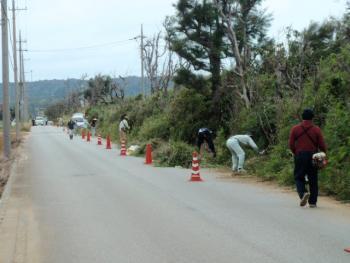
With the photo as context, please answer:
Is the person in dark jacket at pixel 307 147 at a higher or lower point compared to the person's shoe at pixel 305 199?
higher

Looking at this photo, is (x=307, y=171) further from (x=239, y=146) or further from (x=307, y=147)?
(x=239, y=146)

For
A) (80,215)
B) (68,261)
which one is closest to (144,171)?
(80,215)

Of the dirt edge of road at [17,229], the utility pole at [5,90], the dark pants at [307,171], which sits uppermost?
the utility pole at [5,90]

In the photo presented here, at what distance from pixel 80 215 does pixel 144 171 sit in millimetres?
8818

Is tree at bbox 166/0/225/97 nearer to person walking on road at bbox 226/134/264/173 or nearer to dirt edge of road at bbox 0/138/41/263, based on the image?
person walking on road at bbox 226/134/264/173

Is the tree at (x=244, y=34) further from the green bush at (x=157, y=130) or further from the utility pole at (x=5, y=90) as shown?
the utility pole at (x=5, y=90)

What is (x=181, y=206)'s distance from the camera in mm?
11922

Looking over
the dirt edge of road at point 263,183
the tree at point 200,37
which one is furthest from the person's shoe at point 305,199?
the tree at point 200,37

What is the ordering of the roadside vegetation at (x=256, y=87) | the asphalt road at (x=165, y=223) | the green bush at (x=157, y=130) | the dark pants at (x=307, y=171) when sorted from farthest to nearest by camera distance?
the green bush at (x=157, y=130)
the roadside vegetation at (x=256, y=87)
the dark pants at (x=307, y=171)
the asphalt road at (x=165, y=223)

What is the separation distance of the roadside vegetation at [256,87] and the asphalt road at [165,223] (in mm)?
1895

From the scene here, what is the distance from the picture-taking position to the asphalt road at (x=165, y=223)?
7.75m

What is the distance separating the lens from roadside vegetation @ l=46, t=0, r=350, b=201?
16.3 m

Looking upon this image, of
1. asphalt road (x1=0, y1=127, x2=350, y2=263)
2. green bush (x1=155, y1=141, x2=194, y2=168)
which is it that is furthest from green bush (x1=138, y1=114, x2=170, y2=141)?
asphalt road (x1=0, y1=127, x2=350, y2=263)

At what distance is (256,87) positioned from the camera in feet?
72.6
